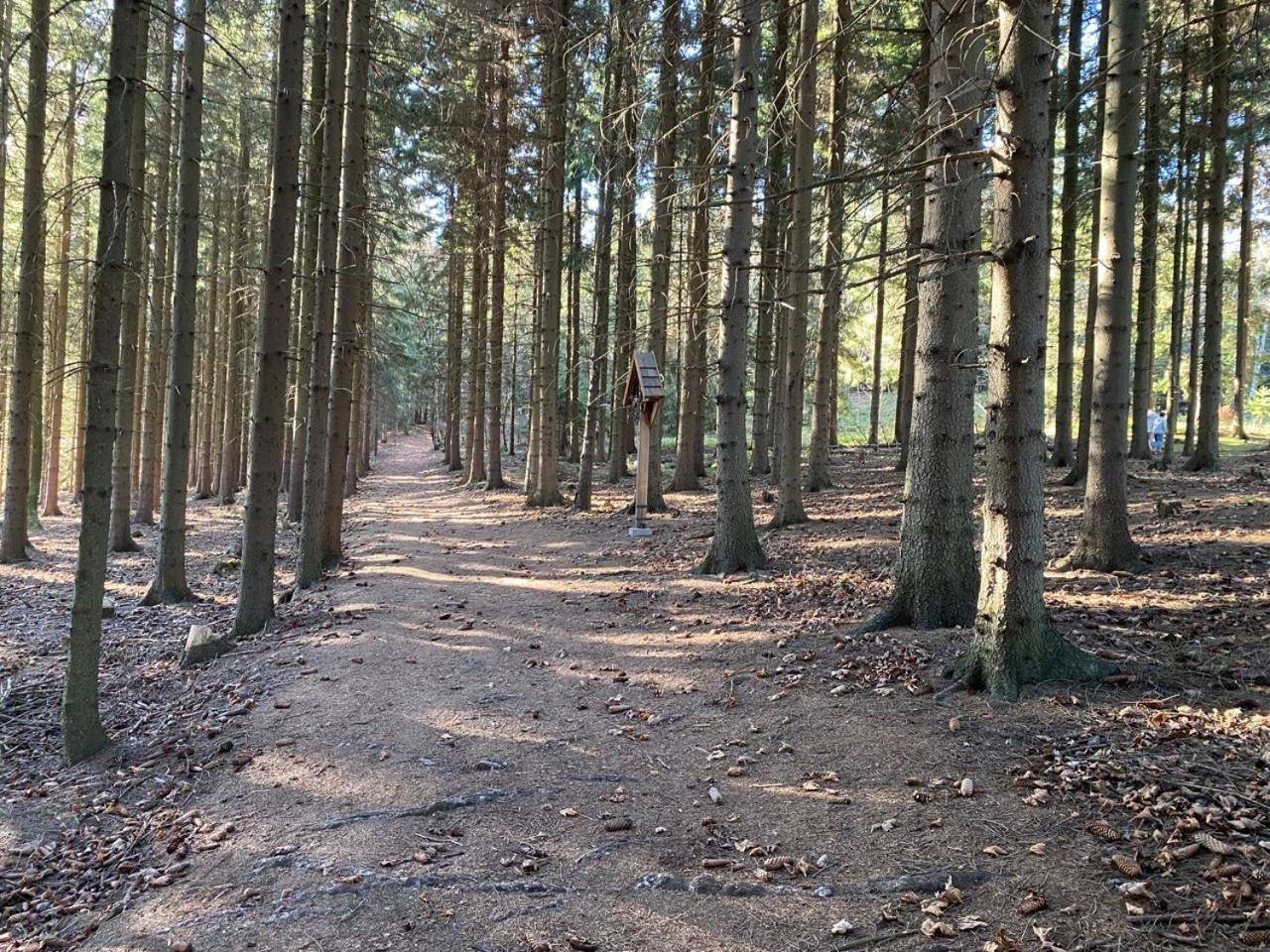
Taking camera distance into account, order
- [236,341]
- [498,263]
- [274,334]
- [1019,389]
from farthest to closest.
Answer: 1. [236,341]
2. [498,263]
3. [274,334]
4. [1019,389]

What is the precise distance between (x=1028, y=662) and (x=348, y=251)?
30.6ft

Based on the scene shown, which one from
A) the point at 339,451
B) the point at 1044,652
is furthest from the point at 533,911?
the point at 339,451

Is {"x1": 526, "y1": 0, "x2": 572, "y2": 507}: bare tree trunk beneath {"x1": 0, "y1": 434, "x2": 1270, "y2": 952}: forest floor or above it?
above

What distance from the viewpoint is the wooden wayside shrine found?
43.2 ft

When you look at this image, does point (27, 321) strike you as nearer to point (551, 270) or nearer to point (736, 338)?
point (551, 270)

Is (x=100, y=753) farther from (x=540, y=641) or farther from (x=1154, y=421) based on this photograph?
(x=1154, y=421)

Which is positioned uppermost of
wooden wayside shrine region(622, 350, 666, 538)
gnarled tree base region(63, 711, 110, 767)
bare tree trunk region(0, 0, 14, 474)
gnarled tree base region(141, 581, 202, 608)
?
bare tree trunk region(0, 0, 14, 474)

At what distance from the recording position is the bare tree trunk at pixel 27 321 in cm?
1127

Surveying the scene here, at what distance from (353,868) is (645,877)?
1461 millimetres

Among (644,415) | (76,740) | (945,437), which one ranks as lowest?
(76,740)

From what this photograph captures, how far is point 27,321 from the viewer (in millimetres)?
11656

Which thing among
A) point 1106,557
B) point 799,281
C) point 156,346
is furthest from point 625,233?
point 1106,557

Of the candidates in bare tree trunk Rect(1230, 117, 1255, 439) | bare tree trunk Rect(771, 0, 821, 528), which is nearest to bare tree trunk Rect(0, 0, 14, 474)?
bare tree trunk Rect(771, 0, 821, 528)

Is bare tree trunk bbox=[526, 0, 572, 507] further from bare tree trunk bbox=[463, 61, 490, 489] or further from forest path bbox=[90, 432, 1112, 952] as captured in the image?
forest path bbox=[90, 432, 1112, 952]
